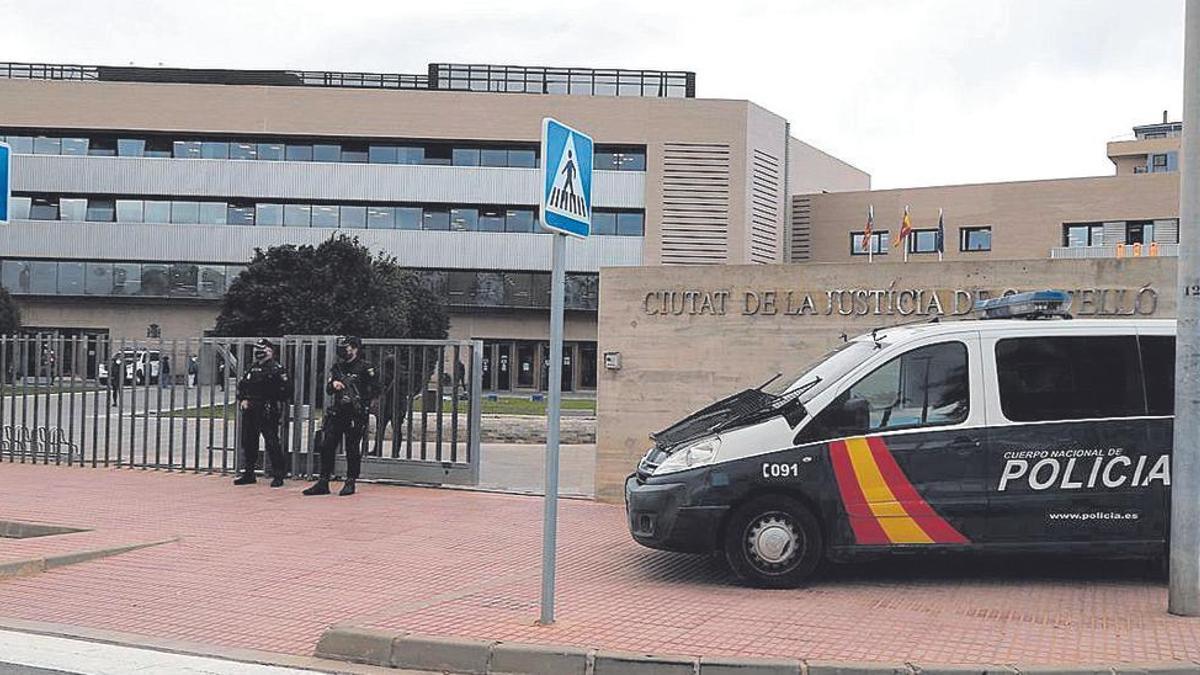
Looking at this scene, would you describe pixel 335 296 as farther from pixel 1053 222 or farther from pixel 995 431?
pixel 1053 222

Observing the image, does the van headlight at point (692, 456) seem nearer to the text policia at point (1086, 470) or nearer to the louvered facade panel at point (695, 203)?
the text policia at point (1086, 470)

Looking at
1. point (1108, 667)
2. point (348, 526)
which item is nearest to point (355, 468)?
point (348, 526)

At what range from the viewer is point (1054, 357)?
334 inches

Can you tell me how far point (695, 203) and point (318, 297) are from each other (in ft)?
68.1

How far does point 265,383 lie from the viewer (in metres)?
14.3

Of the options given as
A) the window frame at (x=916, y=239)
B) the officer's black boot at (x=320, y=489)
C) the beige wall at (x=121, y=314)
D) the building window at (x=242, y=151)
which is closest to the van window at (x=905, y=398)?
the officer's black boot at (x=320, y=489)

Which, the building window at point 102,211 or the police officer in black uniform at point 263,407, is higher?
the building window at point 102,211

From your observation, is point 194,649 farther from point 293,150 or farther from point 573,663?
point 293,150

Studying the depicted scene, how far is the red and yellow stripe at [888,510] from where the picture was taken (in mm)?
8312

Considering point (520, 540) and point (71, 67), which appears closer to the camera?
point (520, 540)

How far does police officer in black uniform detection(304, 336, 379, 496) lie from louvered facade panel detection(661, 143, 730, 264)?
116 feet

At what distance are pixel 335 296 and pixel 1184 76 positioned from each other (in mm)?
27298

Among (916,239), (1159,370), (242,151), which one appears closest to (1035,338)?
(1159,370)

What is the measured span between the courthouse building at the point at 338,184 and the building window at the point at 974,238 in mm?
7958
